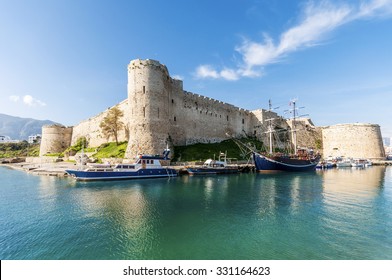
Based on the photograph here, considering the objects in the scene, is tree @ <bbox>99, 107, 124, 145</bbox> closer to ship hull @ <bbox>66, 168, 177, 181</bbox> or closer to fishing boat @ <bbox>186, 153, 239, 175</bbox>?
ship hull @ <bbox>66, 168, 177, 181</bbox>

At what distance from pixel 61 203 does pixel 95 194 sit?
3.02 metres

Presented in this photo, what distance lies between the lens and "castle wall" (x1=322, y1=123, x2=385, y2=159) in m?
55.1

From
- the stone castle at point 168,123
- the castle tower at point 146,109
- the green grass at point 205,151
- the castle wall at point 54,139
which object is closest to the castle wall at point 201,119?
the stone castle at point 168,123

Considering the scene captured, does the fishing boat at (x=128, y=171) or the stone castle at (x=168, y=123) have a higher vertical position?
the stone castle at (x=168, y=123)

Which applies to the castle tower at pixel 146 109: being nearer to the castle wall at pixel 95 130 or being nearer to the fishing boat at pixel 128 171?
the fishing boat at pixel 128 171

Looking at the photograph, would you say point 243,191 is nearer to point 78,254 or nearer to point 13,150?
point 78,254

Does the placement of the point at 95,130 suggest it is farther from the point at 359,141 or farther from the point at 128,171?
the point at 359,141

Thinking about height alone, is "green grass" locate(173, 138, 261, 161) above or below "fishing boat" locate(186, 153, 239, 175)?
above

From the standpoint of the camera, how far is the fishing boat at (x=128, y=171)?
23.9 m

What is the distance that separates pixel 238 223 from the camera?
10.5m

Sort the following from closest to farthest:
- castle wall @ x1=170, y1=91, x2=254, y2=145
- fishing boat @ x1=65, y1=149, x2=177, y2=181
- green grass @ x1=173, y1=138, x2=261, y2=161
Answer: fishing boat @ x1=65, y1=149, x2=177, y2=181 → green grass @ x1=173, y1=138, x2=261, y2=161 → castle wall @ x1=170, y1=91, x2=254, y2=145

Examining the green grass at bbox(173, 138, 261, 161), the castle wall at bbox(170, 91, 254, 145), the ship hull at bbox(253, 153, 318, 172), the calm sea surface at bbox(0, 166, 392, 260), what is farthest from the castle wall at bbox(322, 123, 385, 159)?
the calm sea surface at bbox(0, 166, 392, 260)

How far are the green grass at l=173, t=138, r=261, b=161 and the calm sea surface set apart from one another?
17.6m

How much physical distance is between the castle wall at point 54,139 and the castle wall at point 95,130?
7.21 ft
